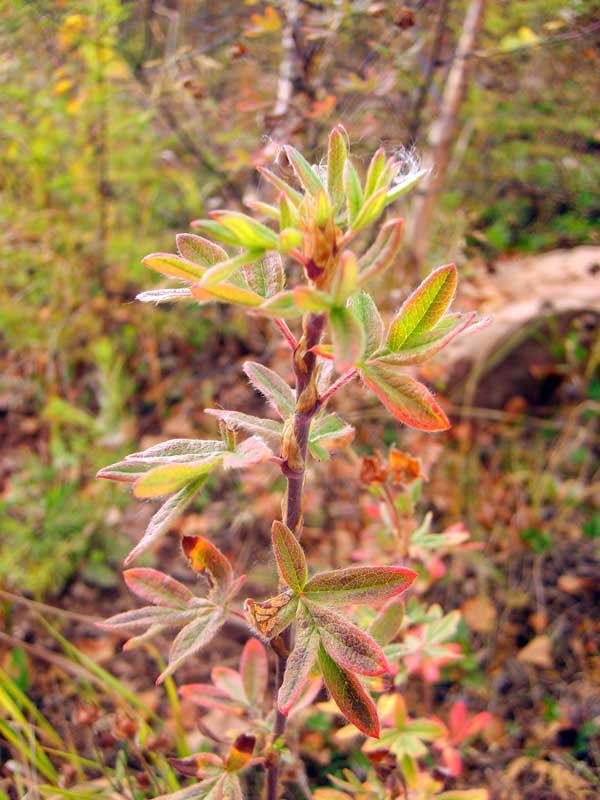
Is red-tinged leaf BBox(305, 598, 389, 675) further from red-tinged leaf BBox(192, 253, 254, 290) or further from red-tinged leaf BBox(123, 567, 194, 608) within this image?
red-tinged leaf BBox(192, 253, 254, 290)

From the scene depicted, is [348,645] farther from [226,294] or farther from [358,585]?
[226,294]

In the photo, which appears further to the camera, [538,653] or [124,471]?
[538,653]

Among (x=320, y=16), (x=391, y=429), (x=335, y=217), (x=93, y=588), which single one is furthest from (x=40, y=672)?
(x=320, y=16)

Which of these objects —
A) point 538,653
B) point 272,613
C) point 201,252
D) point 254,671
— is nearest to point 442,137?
point 538,653

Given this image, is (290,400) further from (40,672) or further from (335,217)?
(40,672)

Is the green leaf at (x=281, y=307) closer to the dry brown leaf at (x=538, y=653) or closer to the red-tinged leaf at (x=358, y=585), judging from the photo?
the red-tinged leaf at (x=358, y=585)

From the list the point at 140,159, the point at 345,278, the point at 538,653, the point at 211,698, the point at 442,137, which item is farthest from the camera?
the point at 140,159

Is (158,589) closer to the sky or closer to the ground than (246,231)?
closer to the ground

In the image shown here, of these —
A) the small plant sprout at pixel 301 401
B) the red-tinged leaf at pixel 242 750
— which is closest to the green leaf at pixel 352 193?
the small plant sprout at pixel 301 401
